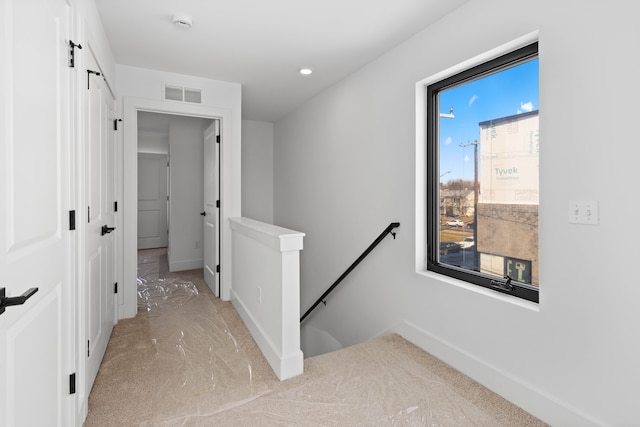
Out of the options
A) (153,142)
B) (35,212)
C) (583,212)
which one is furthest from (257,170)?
(583,212)

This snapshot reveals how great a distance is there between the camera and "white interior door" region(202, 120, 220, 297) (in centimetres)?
375

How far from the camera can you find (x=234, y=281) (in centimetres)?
348

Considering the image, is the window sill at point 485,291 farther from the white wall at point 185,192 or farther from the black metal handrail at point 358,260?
the white wall at point 185,192

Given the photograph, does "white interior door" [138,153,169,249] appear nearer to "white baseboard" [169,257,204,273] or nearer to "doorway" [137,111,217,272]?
"doorway" [137,111,217,272]

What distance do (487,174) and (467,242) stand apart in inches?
19.1

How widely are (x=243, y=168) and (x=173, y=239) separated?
1.52 metres

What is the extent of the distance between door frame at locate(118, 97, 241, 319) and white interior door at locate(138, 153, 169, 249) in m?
4.34

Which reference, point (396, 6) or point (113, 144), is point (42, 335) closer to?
point (113, 144)

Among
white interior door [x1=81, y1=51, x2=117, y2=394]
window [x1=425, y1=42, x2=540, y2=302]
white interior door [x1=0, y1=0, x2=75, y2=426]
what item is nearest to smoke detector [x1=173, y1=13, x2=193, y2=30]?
white interior door [x1=81, y1=51, x2=117, y2=394]

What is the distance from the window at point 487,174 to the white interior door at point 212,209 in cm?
226

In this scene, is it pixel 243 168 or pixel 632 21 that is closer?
pixel 632 21

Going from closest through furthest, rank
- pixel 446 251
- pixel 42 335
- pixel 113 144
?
pixel 42 335 → pixel 446 251 → pixel 113 144

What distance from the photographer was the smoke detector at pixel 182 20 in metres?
2.32

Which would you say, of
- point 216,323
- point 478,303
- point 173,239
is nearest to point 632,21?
point 478,303
